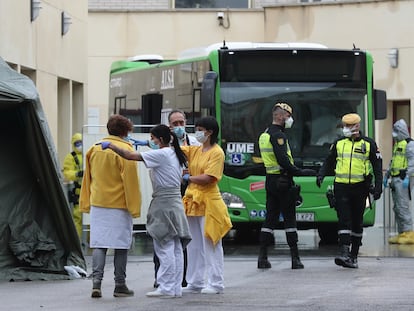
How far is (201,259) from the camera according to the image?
12.4 metres

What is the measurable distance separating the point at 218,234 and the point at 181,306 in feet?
4.07

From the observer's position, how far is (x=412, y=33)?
Result: 2944 centimetres

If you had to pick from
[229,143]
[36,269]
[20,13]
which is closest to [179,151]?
[36,269]

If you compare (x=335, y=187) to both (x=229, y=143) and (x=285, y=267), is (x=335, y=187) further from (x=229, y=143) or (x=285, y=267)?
(x=229, y=143)

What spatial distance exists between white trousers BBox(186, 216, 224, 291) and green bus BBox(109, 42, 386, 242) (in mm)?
5665

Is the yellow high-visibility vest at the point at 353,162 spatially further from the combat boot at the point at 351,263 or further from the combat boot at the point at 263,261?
Answer: the combat boot at the point at 263,261

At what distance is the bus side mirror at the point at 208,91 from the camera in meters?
17.5

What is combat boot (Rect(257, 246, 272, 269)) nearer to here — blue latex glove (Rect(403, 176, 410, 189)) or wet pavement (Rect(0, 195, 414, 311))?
wet pavement (Rect(0, 195, 414, 311))

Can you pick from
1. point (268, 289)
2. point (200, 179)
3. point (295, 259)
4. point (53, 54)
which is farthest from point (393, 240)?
point (200, 179)

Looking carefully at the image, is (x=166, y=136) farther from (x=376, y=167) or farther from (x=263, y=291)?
(x=376, y=167)

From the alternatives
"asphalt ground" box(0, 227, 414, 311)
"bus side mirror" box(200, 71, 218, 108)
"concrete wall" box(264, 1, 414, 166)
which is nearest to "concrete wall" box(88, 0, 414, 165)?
"concrete wall" box(264, 1, 414, 166)

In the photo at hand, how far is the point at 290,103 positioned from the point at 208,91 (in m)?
1.34

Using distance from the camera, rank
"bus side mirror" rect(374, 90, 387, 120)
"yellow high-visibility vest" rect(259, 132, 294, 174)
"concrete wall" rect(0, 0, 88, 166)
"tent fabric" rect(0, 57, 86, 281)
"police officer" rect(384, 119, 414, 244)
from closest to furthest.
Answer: "tent fabric" rect(0, 57, 86, 281) → "yellow high-visibility vest" rect(259, 132, 294, 174) → "bus side mirror" rect(374, 90, 387, 120) → "police officer" rect(384, 119, 414, 244) → "concrete wall" rect(0, 0, 88, 166)

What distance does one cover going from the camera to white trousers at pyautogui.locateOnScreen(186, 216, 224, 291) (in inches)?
483
